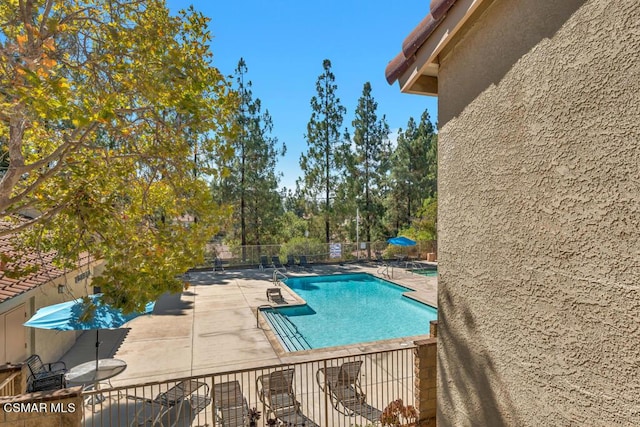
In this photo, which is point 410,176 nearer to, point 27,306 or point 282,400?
point 282,400

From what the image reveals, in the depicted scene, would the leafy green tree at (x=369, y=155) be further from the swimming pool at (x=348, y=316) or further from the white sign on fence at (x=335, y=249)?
the swimming pool at (x=348, y=316)

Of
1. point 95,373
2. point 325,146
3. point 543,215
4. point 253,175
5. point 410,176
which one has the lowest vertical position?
point 95,373

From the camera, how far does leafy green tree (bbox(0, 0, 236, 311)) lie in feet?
14.8

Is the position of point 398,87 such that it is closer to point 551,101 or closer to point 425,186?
point 551,101

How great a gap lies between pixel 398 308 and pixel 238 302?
745 centimetres

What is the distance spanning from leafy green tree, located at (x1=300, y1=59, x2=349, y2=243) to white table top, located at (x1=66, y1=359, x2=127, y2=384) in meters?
22.4

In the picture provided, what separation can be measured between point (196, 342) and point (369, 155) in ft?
76.5

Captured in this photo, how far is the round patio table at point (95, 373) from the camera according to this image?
609 centimetres

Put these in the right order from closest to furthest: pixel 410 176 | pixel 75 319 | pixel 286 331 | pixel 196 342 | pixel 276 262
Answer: pixel 75 319, pixel 196 342, pixel 286 331, pixel 276 262, pixel 410 176

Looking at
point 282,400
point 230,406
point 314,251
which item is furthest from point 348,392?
point 314,251

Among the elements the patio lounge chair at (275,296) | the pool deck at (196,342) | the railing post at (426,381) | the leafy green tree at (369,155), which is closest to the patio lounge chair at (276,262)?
the pool deck at (196,342)

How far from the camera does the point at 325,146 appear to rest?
28.1 meters

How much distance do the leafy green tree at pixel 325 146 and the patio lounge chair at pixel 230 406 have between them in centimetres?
2276

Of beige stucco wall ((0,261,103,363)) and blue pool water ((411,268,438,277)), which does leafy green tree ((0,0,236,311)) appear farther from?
blue pool water ((411,268,438,277))
